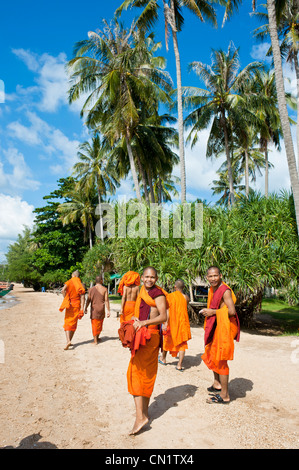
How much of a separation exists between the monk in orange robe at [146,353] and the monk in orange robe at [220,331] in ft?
2.80

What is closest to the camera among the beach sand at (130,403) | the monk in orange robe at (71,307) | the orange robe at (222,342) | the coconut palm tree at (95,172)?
the beach sand at (130,403)

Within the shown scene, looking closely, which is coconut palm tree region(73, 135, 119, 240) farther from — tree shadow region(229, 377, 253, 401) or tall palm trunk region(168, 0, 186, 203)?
tree shadow region(229, 377, 253, 401)

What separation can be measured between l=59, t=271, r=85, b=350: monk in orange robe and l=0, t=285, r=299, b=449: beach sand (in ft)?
1.53

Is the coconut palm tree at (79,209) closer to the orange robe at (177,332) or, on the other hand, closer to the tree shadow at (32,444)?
the orange robe at (177,332)

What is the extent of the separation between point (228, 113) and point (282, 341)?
15706 mm

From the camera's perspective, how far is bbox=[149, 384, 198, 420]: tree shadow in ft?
12.8

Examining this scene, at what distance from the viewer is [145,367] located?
11.3ft

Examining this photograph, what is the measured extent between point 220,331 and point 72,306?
4.49m

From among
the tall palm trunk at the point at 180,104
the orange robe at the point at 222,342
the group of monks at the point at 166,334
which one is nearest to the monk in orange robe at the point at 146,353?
the group of monks at the point at 166,334

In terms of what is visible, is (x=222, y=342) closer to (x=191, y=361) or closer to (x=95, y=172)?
(x=191, y=361)

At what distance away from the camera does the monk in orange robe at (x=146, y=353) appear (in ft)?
11.1

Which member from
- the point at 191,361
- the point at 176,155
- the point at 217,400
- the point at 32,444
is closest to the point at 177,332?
the point at 191,361

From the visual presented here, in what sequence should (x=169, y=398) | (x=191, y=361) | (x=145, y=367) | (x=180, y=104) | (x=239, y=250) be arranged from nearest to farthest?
(x=145, y=367), (x=169, y=398), (x=191, y=361), (x=239, y=250), (x=180, y=104)
